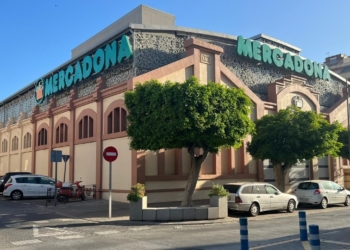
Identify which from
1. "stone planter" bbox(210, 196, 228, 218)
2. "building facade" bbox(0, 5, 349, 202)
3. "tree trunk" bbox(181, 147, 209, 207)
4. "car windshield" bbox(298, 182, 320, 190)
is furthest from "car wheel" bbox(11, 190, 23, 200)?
"car windshield" bbox(298, 182, 320, 190)

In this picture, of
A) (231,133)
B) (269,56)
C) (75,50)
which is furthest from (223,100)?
(75,50)

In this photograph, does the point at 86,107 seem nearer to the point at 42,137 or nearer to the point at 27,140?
the point at 42,137

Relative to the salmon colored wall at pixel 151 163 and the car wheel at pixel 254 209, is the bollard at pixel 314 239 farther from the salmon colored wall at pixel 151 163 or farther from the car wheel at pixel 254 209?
the salmon colored wall at pixel 151 163

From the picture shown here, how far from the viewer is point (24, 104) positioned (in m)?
40.4

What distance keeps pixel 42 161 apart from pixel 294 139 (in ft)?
68.1

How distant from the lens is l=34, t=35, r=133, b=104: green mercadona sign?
23.1 metres

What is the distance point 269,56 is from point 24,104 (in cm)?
2540

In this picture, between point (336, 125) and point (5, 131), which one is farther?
point (5, 131)

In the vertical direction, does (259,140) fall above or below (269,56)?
below

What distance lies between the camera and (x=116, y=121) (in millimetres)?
22547

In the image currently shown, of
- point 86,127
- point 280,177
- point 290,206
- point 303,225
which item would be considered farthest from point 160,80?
point 303,225

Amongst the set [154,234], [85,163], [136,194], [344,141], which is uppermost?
[344,141]

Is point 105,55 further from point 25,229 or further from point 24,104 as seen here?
point 24,104

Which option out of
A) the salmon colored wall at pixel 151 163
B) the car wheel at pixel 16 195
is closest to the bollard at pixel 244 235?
the salmon colored wall at pixel 151 163
